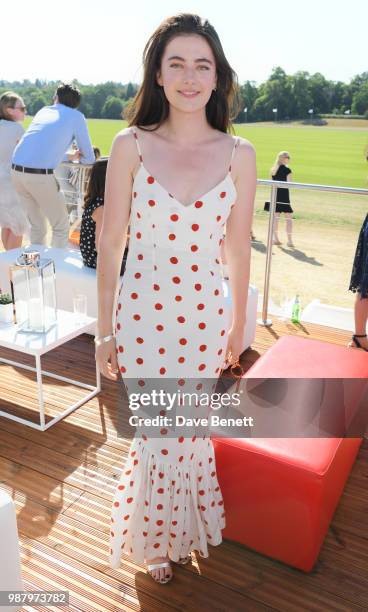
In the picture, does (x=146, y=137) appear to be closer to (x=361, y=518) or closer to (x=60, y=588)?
(x=60, y=588)

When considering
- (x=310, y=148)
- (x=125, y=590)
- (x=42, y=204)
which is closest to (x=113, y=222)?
(x=125, y=590)

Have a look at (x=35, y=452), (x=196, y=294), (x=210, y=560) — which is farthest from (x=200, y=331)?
(x=35, y=452)

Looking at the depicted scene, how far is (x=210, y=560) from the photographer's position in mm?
2053

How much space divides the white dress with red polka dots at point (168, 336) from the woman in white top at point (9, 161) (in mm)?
3986

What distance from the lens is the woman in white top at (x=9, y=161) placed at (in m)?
4.95

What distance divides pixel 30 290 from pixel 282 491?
5.79ft

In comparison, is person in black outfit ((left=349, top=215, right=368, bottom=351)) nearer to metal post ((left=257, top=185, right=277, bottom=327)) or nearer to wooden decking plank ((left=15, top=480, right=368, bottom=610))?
metal post ((left=257, top=185, right=277, bottom=327))

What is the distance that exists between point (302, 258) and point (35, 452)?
10.9m

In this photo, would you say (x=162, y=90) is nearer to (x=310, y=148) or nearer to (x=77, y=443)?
(x=77, y=443)

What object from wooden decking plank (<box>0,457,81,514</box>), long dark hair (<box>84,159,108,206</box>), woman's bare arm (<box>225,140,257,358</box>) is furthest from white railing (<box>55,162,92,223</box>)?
woman's bare arm (<box>225,140,257,358</box>)

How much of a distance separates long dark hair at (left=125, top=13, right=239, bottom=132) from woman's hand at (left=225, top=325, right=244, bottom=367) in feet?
2.23

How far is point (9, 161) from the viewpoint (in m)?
5.17

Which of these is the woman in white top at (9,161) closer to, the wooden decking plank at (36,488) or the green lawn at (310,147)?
the wooden decking plank at (36,488)

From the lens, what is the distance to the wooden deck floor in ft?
6.16
